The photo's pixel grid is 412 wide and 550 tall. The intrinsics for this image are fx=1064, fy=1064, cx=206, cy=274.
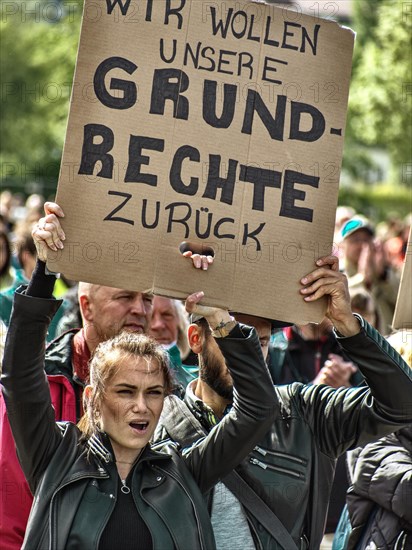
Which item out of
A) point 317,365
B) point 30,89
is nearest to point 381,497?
point 317,365

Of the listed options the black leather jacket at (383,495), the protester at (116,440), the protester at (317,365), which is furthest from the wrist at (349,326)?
the protester at (317,365)

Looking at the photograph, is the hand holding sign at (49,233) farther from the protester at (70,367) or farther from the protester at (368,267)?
the protester at (368,267)

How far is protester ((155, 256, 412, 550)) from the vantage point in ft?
11.8

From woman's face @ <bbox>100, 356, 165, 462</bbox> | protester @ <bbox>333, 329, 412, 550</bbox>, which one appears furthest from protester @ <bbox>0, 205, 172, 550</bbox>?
protester @ <bbox>333, 329, 412, 550</bbox>

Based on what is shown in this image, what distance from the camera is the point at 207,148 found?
362 centimetres

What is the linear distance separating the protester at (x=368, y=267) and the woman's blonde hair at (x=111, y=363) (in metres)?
4.69

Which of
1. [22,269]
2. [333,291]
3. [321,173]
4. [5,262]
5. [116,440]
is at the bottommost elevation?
[116,440]

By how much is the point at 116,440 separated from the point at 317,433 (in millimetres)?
757

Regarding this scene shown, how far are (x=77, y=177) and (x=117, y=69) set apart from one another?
1.29ft

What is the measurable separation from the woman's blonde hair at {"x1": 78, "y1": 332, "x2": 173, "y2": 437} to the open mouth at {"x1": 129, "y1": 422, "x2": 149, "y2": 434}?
119mm

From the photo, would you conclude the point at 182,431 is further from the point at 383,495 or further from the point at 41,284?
the point at 383,495

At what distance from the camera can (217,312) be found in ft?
11.5

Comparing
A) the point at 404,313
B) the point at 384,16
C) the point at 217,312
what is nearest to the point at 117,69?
the point at 217,312

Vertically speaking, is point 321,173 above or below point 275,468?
above
